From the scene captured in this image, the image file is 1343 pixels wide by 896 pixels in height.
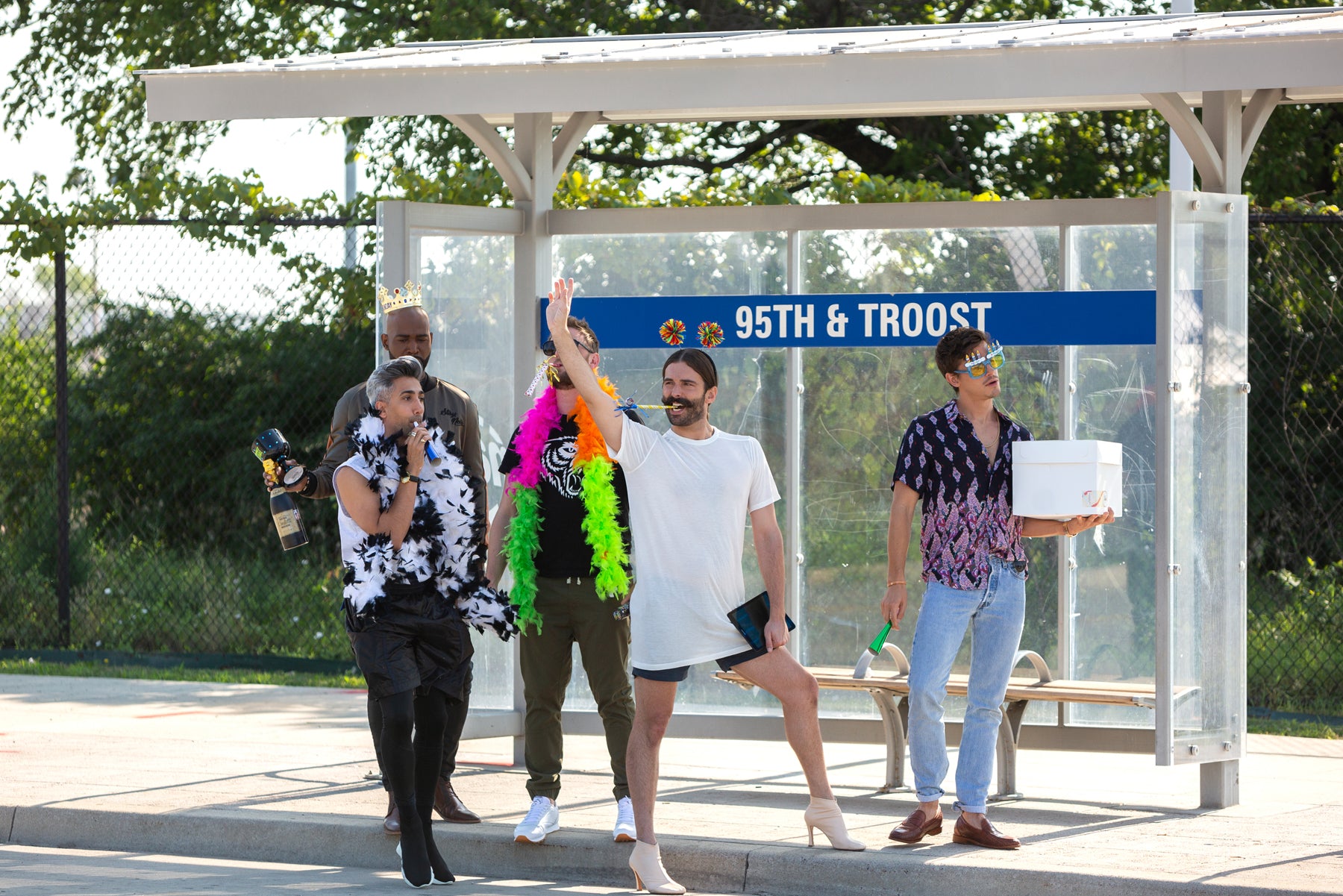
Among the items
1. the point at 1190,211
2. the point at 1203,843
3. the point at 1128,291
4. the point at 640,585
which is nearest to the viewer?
the point at 640,585

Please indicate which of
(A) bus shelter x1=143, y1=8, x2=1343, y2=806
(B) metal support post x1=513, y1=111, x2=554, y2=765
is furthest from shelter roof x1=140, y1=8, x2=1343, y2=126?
(B) metal support post x1=513, y1=111, x2=554, y2=765

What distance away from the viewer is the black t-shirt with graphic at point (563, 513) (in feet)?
21.7

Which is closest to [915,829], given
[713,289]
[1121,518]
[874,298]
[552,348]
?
[552,348]

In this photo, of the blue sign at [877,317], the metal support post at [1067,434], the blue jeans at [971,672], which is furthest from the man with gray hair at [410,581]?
the metal support post at [1067,434]

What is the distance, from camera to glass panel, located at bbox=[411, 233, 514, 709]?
8.16 meters

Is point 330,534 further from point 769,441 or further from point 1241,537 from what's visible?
point 1241,537

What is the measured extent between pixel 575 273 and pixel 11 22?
1295 centimetres

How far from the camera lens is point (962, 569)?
252 inches

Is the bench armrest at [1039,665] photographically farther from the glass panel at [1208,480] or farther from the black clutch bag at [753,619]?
the black clutch bag at [753,619]

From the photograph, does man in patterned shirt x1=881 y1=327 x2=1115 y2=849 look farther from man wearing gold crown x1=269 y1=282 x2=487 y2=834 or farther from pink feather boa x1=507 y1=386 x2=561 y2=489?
man wearing gold crown x1=269 y1=282 x2=487 y2=834

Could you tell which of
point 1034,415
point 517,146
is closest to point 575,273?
point 517,146

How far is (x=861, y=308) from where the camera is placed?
805 centimetres

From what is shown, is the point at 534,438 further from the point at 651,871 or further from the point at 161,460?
the point at 161,460

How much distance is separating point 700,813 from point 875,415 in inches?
83.7
